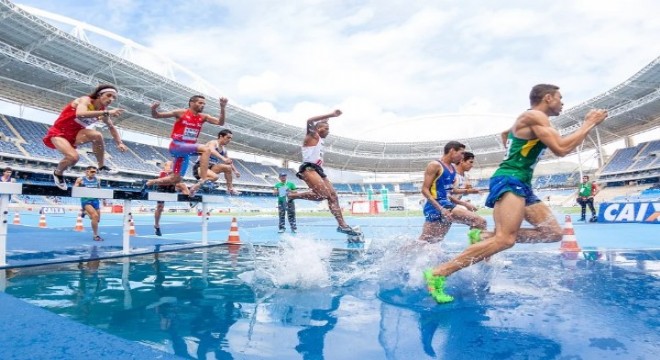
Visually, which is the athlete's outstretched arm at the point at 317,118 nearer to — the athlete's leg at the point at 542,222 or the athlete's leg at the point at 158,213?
the athlete's leg at the point at 542,222

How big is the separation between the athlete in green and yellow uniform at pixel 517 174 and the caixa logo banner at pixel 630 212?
39.3 feet

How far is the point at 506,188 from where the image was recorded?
319cm

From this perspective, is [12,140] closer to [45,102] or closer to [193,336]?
[45,102]

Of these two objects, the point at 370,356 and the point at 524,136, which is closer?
the point at 370,356

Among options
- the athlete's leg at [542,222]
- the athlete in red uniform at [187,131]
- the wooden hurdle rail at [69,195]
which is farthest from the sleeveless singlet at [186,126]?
the athlete's leg at [542,222]

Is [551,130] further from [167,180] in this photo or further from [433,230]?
[167,180]

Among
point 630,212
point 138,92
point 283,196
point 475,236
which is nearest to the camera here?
point 475,236

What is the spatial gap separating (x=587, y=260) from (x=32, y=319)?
6490 millimetres

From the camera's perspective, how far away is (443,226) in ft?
16.7

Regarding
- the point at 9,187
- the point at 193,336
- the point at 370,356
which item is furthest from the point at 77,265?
the point at 370,356

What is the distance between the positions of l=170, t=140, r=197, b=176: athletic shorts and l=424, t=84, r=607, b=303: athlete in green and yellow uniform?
482 cm

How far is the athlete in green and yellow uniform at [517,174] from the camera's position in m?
3.07

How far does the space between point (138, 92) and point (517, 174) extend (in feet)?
111

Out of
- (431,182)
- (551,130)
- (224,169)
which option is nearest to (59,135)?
(224,169)
